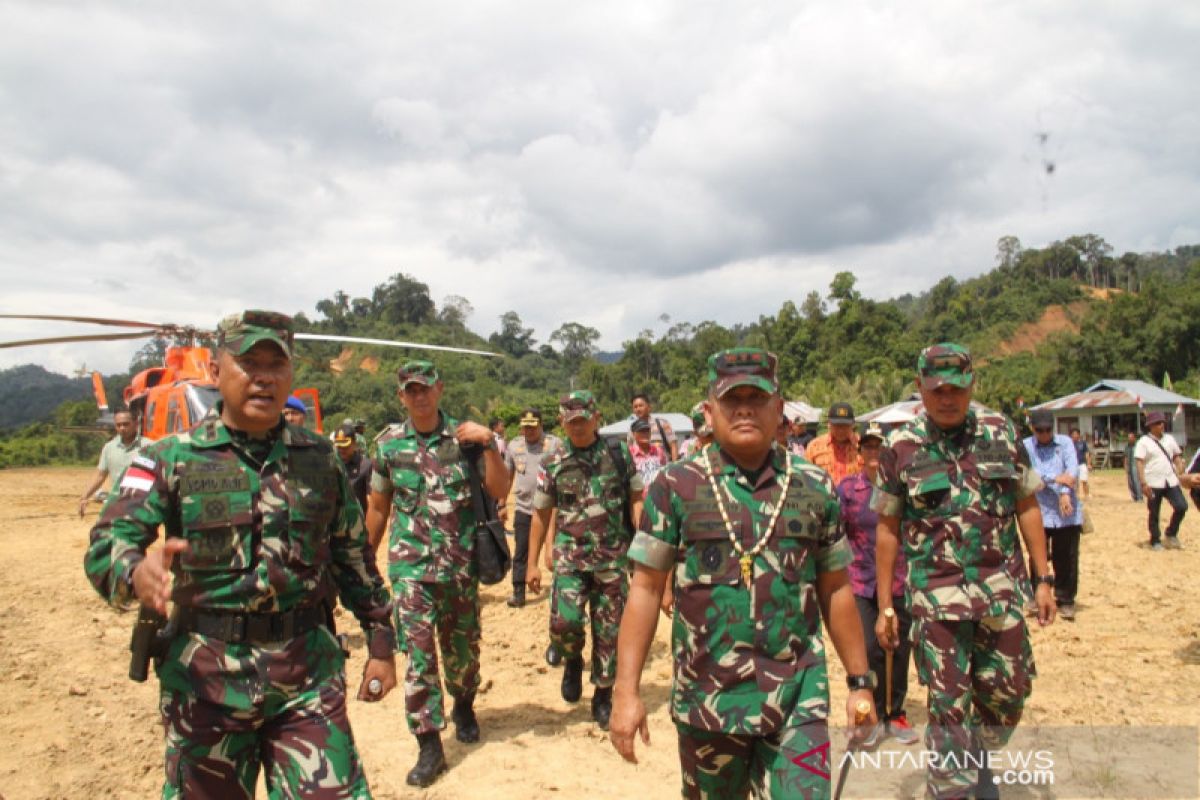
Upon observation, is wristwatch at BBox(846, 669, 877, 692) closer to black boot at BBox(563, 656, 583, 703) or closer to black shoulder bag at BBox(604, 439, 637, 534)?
black shoulder bag at BBox(604, 439, 637, 534)

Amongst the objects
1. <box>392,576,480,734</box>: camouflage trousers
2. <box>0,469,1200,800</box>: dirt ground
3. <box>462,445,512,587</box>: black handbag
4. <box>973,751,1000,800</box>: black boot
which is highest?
<box>462,445,512,587</box>: black handbag

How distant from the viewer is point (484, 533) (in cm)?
478

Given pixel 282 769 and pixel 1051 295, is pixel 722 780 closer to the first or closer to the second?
pixel 282 769

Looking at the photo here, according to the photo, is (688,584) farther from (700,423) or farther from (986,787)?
(700,423)

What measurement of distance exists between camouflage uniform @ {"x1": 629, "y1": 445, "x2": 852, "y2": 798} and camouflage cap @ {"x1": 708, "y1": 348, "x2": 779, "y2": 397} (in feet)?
0.91

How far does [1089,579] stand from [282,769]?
9779mm

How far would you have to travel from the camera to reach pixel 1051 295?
81.4 m

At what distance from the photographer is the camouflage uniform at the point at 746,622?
2.62 metres

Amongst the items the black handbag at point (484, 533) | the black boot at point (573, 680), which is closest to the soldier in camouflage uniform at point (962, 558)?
the black handbag at point (484, 533)

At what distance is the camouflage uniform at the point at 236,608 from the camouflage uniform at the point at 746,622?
1.12m

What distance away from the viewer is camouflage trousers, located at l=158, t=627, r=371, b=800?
250 cm

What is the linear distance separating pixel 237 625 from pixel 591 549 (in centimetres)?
292

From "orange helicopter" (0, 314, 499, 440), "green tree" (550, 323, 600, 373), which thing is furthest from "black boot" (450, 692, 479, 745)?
"green tree" (550, 323, 600, 373)

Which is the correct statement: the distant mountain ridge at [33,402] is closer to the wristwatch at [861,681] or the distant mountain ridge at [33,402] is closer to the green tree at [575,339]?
the green tree at [575,339]
